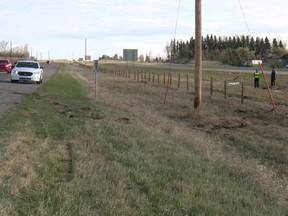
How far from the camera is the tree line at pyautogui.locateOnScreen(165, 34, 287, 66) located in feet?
493

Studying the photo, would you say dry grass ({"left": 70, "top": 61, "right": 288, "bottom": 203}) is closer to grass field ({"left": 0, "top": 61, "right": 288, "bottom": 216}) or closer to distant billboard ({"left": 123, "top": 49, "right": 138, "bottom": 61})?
grass field ({"left": 0, "top": 61, "right": 288, "bottom": 216})

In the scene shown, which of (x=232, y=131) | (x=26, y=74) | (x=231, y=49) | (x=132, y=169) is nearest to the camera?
(x=132, y=169)

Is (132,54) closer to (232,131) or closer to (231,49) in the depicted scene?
(232,131)

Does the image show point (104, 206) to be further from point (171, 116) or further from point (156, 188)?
point (171, 116)

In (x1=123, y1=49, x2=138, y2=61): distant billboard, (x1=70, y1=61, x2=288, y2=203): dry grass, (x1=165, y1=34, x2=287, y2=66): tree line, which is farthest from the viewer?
(x1=165, y1=34, x2=287, y2=66): tree line

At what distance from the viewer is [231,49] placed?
172m

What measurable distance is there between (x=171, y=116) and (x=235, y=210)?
12.5 meters

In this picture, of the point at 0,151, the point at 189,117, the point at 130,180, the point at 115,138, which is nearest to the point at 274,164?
the point at 115,138

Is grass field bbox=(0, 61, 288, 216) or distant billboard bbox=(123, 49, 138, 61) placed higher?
distant billboard bbox=(123, 49, 138, 61)

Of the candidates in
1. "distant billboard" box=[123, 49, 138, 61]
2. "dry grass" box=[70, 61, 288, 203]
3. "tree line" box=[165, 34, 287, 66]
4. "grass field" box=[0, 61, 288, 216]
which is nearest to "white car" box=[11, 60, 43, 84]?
"dry grass" box=[70, 61, 288, 203]

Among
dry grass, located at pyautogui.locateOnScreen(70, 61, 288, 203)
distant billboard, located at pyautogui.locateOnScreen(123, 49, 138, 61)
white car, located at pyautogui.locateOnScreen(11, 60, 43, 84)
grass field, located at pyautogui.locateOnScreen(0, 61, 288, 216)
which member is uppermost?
distant billboard, located at pyautogui.locateOnScreen(123, 49, 138, 61)

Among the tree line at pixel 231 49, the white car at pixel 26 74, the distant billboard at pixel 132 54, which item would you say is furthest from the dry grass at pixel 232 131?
the tree line at pixel 231 49

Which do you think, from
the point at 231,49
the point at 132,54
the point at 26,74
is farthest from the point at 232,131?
the point at 231,49

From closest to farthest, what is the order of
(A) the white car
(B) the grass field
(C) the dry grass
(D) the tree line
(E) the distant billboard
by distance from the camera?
(B) the grass field
(C) the dry grass
(A) the white car
(E) the distant billboard
(D) the tree line
